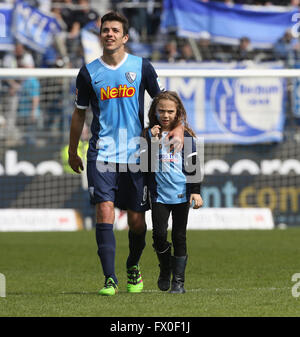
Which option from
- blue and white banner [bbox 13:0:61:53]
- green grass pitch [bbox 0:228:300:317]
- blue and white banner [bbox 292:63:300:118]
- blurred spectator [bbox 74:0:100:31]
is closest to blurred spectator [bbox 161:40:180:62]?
blurred spectator [bbox 74:0:100:31]

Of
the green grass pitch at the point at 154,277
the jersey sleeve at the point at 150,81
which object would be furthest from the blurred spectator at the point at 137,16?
the jersey sleeve at the point at 150,81

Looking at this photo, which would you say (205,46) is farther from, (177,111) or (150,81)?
(177,111)

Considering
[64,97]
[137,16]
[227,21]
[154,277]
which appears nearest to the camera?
[154,277]

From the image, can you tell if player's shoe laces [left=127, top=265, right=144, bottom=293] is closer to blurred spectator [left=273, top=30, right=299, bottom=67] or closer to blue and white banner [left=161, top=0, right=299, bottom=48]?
blurred spectator [left=273, top=30, right=299, bottom=67]

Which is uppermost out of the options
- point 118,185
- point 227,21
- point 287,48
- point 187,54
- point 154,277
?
point 227,21

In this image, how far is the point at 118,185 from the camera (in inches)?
276

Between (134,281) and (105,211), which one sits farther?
(134,281)

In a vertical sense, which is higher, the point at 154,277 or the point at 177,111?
the point at 177,111

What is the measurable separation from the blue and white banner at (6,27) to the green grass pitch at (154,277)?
4759mm

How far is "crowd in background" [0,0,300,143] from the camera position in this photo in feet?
52.3

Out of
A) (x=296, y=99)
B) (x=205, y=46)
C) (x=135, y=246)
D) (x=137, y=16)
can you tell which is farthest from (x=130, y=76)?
(x=137, y=16)

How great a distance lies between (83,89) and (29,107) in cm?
916
